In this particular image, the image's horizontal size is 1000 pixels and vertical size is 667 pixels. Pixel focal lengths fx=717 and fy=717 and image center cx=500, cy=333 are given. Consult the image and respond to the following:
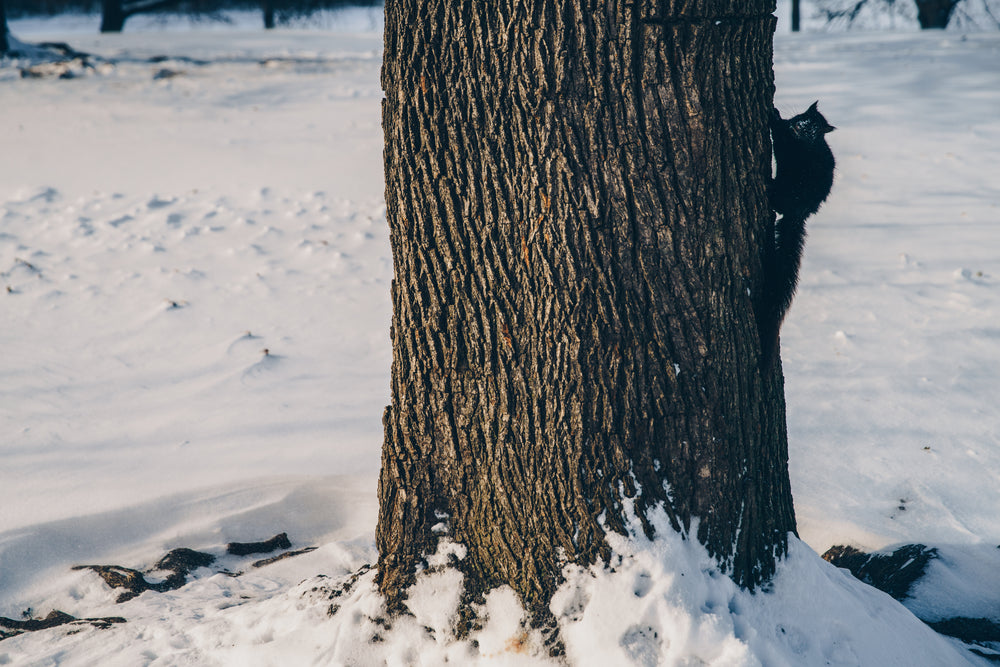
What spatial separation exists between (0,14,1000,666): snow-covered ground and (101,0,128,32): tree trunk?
12.0m

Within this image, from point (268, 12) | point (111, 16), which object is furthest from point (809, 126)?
point (268, 12)

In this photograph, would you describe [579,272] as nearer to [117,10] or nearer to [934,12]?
[934,12]

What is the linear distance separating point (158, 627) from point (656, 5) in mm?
1993

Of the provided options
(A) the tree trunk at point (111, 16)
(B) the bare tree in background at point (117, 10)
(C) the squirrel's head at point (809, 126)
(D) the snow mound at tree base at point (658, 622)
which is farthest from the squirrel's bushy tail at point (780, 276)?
(A) the tree trunk at point (111, 16)

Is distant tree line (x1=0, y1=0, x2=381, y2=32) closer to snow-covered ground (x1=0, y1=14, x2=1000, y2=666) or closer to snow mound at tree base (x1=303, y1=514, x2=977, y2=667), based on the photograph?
snow-covered ground (x1=0, y1=14, x2=1000, y2=666)

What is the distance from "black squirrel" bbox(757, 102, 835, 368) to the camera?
5.20 ft

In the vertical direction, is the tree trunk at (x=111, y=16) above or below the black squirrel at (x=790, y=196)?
above

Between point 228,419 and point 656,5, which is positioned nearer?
point 656,5

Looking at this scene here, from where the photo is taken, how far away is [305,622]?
1.78 metres

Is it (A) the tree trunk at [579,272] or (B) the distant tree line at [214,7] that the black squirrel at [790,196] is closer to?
(A) the tree trunk at [579,272]

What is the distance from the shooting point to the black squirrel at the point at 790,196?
5.20 feet

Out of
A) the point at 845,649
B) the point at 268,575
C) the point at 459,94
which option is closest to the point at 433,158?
the point at 459,94

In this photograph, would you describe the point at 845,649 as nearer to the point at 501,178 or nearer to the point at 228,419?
the point at 501,178

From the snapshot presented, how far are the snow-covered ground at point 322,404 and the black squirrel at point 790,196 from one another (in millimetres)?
599
